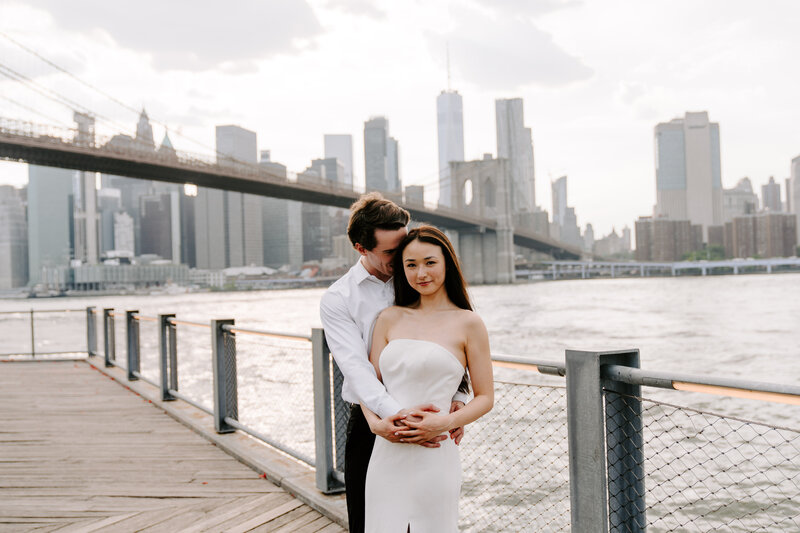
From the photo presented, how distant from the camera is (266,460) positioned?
140 inches

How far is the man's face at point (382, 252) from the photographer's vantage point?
1719 mm

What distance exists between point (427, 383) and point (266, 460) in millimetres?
2234

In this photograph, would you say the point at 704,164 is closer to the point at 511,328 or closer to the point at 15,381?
the point at 511,328

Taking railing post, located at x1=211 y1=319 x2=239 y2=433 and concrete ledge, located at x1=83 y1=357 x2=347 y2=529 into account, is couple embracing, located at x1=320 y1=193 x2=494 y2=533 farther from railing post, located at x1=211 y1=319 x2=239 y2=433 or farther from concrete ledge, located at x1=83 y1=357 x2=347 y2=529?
railing post, located at x1=211 y1=319 x2=239 y2=433

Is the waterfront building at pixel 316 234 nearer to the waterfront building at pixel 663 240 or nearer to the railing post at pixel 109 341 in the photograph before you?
the waterfront building at pixel 663 240

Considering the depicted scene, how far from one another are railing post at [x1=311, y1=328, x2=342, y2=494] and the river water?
80 cm

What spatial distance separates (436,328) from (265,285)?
64.8m

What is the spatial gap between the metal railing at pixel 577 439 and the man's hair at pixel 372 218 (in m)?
0.55

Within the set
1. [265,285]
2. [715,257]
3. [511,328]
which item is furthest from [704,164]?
[511,328]

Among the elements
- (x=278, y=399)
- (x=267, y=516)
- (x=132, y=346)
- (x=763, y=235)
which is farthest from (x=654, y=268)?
(x=267, y=516)

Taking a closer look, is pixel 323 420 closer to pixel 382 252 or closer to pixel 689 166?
pixel 382 252

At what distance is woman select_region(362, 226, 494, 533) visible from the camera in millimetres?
1583

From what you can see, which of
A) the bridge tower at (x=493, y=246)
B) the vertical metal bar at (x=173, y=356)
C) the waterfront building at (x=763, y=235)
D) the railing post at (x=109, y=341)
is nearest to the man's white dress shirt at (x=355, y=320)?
the vertical metal bar at (x=173, y=356)

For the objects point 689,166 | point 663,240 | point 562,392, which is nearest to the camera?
point 562,392
